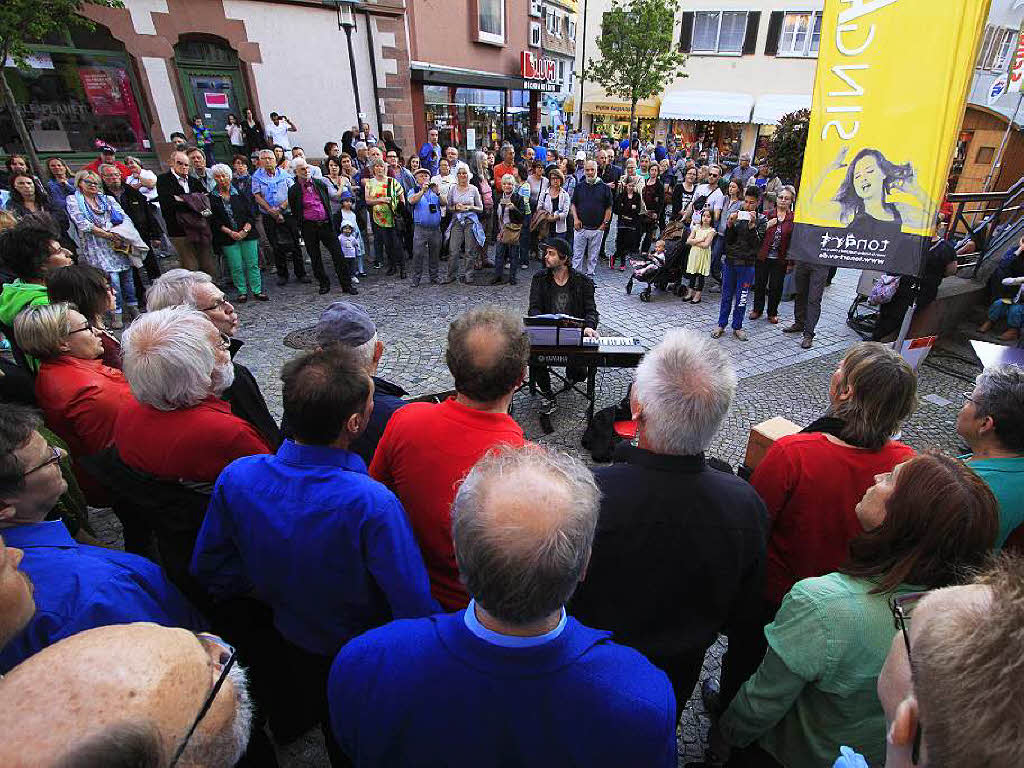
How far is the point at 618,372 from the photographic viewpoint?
233 inches

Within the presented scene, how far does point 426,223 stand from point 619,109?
29.7 meters

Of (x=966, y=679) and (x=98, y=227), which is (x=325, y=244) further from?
(x=966, y=679)

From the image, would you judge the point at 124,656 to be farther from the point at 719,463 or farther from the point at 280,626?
the point at 719,463

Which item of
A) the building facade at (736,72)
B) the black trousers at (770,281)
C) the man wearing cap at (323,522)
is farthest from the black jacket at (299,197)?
the building facade at (736,72)

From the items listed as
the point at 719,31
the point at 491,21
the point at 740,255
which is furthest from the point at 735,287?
the point at 719,31

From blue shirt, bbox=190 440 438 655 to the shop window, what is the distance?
12.3 m

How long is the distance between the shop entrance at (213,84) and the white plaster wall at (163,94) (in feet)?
0.97

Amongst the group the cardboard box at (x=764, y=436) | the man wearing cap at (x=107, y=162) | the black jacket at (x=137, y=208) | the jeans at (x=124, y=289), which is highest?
the man wearing cap at (x=107, y=162)

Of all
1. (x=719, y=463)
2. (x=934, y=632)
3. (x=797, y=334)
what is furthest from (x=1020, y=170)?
(x=934, y=632)

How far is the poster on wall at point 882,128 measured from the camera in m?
3.08

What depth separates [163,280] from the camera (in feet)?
10.8

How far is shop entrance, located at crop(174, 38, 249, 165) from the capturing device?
10852 mm

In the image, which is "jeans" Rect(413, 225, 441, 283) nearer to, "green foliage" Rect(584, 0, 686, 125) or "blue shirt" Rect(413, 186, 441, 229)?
"blue shirt" Rect(413, 186, 441, 229)

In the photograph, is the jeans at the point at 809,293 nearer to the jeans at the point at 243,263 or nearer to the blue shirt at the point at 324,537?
the blue shirt at the point at 324,537
